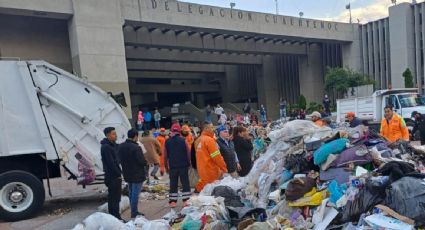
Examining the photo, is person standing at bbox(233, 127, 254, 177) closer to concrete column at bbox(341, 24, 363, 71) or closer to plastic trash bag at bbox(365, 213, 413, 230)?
plastic trash bag at bbox(365, 213, 413, 230)

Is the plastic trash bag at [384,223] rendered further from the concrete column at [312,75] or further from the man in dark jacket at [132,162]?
the concrete column at [312,75]

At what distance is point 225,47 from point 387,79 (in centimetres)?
1436

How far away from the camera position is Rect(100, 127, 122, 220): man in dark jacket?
632 centimetres

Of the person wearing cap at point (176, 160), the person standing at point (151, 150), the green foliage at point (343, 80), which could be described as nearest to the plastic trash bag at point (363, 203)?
the person wearing cap at point (176, 160)

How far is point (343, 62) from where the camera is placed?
35.1m

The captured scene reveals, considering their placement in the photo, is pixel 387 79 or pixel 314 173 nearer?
pixel 314 173

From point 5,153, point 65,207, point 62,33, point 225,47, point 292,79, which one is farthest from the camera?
point 292,79

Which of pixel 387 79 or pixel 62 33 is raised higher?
pixel 62 33

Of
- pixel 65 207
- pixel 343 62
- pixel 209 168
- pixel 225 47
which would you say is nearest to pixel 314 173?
pixel 209 168

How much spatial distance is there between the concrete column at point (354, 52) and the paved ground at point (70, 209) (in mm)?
29309

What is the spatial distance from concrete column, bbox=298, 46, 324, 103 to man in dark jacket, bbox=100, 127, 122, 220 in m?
31.6

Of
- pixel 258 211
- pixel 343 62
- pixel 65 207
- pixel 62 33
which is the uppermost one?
pixel 62 33

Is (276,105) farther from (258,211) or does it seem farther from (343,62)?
(258,211)

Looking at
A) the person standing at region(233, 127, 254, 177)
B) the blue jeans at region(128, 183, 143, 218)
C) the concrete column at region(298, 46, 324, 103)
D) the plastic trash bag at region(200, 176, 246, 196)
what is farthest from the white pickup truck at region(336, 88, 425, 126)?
the concrete column at region(298, 46, 324, 103)
